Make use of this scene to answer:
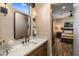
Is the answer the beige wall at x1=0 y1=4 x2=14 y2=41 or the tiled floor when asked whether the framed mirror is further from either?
the tiled floor

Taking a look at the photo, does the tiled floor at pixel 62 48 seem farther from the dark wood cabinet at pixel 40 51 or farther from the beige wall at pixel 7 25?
the beige wall at pixel 7 25

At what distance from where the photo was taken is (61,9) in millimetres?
2285

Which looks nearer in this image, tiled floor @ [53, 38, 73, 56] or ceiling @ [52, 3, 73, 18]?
ceiling @ [52, 3, 73, 18]

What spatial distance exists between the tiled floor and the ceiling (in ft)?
1.44

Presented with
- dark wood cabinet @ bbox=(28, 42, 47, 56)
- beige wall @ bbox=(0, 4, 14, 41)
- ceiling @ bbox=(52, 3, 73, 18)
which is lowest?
dark wood cabinet @ bbox=(28, 42, 47, 56)

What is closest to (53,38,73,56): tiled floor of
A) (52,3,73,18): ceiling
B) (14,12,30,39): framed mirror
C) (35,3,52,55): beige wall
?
(35,3,52,55): beige wall

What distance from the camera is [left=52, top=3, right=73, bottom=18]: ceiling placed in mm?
2223

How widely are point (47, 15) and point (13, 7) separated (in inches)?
28.2

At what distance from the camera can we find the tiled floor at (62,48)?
2326mm

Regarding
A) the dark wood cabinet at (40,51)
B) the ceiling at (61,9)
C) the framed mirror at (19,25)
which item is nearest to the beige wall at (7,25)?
the framed mirror at (19,25)

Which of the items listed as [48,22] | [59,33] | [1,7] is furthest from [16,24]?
[59,33]

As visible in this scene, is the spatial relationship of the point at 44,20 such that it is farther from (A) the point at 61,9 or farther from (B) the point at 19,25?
(B) the point at 19,25

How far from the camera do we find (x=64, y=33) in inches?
90.0

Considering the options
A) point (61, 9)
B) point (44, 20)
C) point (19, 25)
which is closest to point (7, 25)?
point (19, 25)
